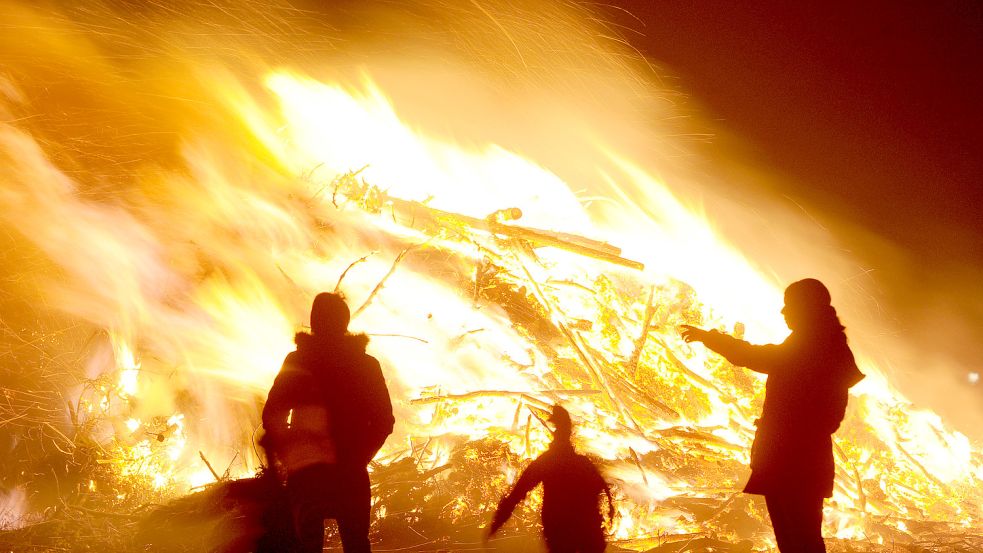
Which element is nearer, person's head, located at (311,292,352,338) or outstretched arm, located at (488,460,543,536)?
person's head, located at (311,292,352,338)

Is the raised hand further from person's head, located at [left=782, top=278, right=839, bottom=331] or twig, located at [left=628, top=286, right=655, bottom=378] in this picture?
twig, located at [left=628, top=286, right=655, bottom=378]

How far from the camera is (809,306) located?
9.79ft

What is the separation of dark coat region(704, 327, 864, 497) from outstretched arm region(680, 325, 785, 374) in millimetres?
14

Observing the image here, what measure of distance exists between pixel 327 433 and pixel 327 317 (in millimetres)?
672

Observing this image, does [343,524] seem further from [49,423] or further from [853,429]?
[853,429]

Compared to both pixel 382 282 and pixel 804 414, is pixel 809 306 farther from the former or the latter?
pixel 382 282

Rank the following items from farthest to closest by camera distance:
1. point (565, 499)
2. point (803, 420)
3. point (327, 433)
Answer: point (565, 499), point (803, 420), point (327, 433)

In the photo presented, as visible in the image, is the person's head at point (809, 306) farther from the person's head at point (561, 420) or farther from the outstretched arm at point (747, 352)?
the person's head at point (561, 420)

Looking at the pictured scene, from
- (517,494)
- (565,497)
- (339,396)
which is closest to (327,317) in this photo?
(339,396)

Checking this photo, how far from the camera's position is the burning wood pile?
4242mm

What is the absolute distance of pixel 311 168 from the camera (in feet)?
22.9

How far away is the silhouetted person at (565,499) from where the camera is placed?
3789 mm

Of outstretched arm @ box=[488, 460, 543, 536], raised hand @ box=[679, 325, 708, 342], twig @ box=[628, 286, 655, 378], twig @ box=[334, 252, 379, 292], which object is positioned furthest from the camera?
twig @ box=[628, 286, 655, 378]

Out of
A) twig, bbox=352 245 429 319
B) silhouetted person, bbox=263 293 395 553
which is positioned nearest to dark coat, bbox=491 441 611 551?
silhouetted person, bbox=263 293 395 553
